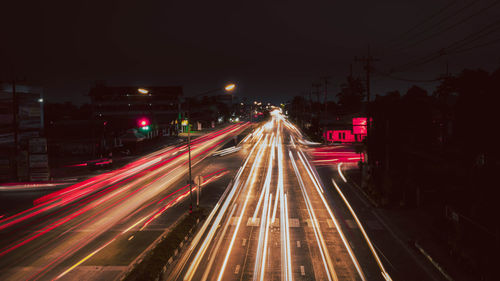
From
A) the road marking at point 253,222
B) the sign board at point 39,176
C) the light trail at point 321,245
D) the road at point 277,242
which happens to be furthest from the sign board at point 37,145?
the light trail at point 321,245

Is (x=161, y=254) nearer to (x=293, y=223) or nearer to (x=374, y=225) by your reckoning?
(x=293, y=223)

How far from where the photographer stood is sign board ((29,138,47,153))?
30.7m

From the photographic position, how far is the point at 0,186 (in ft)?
97.2

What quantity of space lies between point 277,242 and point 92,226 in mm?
11541

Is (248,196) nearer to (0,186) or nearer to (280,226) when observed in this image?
(280,226)

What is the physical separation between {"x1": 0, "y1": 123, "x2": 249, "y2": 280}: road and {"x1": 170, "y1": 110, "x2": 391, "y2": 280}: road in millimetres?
3042

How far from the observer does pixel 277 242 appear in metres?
16.9

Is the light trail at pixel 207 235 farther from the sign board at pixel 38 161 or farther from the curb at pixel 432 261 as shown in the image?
the sign board at pixel 38 161

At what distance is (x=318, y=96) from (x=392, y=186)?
6424 centimetres

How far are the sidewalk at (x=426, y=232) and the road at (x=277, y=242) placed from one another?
235 cm

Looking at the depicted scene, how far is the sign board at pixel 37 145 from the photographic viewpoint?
30719 millimetres

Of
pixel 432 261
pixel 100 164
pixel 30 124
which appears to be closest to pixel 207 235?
pixel 432 261

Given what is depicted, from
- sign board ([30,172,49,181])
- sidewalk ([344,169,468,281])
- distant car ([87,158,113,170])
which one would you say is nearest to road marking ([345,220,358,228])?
sidewalk ([344,169,468,281])

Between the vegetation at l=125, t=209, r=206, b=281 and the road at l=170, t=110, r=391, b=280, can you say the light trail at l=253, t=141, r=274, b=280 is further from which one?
the vegetation at l=125, t=209, r=206, b=281
